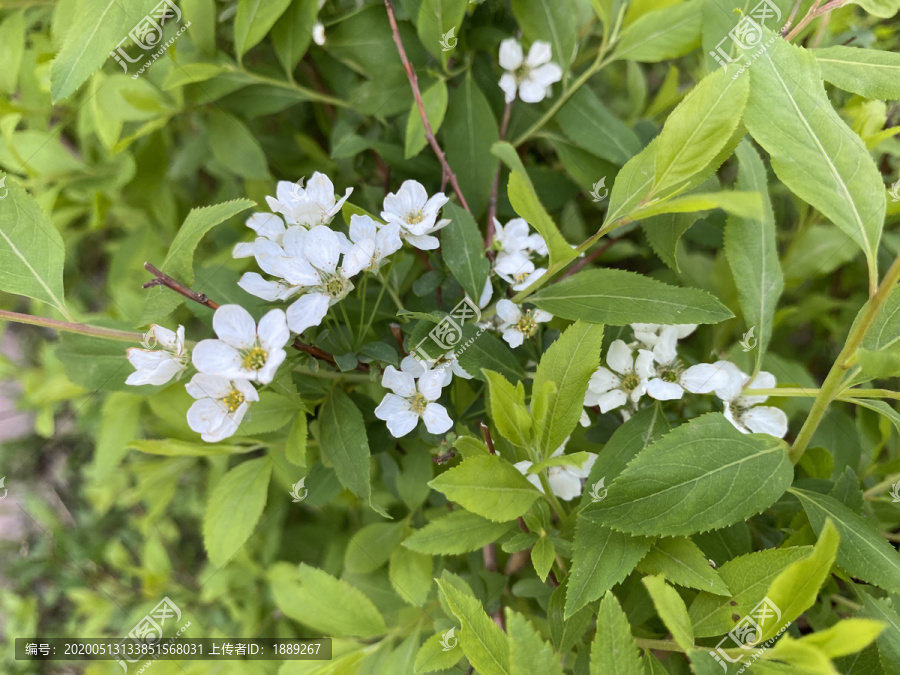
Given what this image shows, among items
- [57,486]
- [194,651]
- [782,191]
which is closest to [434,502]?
[194,651]

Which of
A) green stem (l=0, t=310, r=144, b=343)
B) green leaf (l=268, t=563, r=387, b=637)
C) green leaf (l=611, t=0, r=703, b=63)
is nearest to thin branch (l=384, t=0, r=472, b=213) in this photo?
green leaf (l=611, t=0, r=703, b=63)

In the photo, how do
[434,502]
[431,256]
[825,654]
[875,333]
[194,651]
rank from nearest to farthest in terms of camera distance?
[825,654], [875,333], [431,256], [434,502], [194,651]

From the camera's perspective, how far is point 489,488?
0.63 metres

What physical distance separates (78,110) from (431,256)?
849 millimetres

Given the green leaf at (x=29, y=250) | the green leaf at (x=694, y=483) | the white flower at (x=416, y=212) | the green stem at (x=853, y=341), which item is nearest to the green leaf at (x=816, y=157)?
the green stem at (x=853, y=341)

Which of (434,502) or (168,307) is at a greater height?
(168,307)

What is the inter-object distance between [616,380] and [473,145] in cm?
43

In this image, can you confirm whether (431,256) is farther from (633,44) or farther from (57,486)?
(57,486)

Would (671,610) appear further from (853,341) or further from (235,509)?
(235,509)

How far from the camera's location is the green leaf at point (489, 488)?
2.01 feet

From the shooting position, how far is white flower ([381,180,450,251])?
2.24 feet

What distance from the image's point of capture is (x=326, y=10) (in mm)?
1021

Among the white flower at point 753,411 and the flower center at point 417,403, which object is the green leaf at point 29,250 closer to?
the flower center at point 417,403

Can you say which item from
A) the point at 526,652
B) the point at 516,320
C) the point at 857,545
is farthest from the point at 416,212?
the point at 857,545
